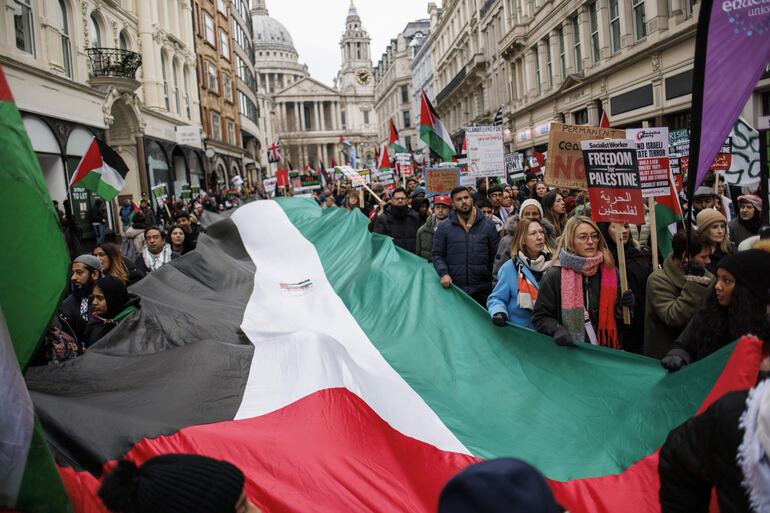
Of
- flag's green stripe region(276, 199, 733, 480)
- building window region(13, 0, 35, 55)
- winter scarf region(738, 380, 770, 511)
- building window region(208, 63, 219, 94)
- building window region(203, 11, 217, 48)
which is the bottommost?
flag's green stripe region(276, 199, 733, 480)

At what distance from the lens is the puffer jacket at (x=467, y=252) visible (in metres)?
6.44

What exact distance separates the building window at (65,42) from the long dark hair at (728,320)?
62.3 ft

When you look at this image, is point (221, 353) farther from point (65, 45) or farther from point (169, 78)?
point (169, 78)

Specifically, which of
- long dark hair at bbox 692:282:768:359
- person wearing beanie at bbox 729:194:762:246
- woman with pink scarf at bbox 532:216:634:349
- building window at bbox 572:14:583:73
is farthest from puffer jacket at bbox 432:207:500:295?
building window at bbox 572:14:583:73

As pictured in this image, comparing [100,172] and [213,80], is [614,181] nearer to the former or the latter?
[100,172]

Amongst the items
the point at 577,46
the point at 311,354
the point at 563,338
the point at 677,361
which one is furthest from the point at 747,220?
the point at 577,46

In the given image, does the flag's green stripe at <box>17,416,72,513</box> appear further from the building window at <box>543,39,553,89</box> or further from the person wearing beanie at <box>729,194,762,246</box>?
the building window at <box>543,39,553,89</box>

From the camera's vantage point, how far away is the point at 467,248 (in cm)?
645

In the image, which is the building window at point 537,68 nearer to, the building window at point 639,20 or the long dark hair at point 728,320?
the building window at point 639,20

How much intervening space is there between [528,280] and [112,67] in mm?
19424

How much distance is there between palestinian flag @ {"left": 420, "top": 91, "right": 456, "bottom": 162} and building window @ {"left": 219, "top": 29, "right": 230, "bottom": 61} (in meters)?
32.1

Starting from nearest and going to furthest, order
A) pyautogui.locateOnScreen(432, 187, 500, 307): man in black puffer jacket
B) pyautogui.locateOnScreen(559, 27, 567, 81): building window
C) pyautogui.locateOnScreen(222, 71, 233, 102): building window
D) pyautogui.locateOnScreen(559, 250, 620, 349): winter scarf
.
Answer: pyautogui.locateOnScreen(559, 250, 620, 349): winter scarf
pyautogui.locateOnScreen(432, 187, 500, 307): man in black puffer jacket
pyautogui.locateOnScreen(559, 27, 567, 81): building window
pyautogui.locateOnScreen(222, 71, 233, 102): building window

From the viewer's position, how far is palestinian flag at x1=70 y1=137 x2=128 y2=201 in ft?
31.0

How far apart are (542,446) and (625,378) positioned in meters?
0.69
